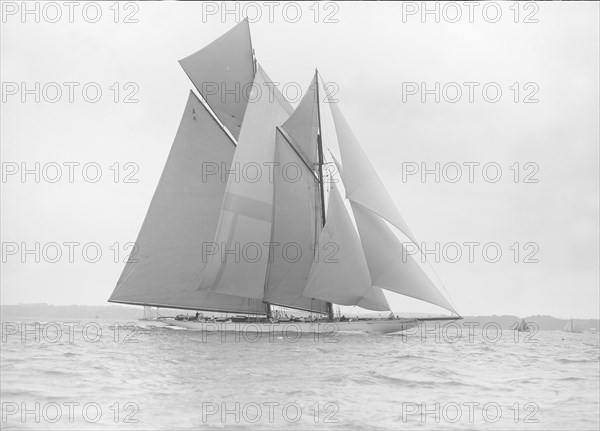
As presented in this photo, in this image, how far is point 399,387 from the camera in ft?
69.2

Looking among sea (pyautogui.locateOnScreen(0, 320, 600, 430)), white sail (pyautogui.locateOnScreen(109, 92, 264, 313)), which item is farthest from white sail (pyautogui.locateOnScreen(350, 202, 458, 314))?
white sail (pyautogui.locateOnScreen(109, 92, 264, 313))

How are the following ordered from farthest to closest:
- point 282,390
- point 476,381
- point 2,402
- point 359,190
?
point 359,190
point 476,381
point 282,390
point 2,402

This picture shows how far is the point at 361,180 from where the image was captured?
41188 millimetres

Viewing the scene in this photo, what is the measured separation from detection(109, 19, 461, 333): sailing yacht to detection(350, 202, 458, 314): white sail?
0.18 ft

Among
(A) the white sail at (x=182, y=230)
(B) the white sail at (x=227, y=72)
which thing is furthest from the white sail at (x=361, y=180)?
(B) the white sail at (x=227, y=72)

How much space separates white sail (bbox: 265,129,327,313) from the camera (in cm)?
4388

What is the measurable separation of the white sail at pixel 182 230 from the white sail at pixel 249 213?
2522 millimetres

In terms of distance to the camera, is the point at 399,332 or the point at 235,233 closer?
the point at 235,233

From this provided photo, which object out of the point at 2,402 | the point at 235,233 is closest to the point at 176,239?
the point at 235,233

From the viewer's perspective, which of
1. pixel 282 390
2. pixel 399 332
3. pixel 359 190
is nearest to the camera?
pixel 282 390

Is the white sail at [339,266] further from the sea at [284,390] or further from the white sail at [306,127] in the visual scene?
the sea at [284,390]

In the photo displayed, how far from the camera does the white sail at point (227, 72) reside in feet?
156

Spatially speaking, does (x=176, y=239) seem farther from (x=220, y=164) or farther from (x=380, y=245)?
(x=380, y=245)

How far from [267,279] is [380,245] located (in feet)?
24.1
